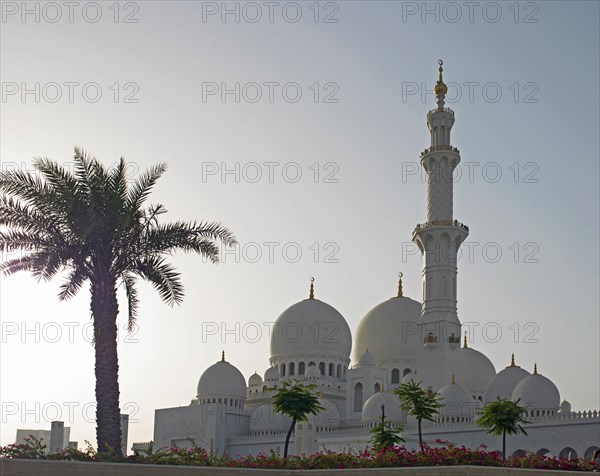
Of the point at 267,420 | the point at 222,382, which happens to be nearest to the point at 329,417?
the point at 267,420

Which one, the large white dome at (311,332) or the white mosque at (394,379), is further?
the large white dome at (311,332)

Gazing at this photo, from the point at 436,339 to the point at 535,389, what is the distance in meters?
6.72

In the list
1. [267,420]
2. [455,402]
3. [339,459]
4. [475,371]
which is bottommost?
[339,459]

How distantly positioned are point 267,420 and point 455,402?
702 inches

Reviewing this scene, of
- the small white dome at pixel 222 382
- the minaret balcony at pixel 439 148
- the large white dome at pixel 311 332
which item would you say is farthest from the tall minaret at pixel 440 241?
the small white dome at pixel 222 382

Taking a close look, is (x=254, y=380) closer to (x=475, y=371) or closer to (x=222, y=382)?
(x=222, y=382)

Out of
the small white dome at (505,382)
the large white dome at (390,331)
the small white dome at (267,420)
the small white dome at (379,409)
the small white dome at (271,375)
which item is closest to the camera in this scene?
the small white dome at (379,409)

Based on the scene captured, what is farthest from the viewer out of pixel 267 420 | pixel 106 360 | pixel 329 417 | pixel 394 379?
pixel 394 379

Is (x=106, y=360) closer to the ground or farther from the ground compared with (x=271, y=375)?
closer to the ground

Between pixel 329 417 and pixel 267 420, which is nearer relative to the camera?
pixel 329 417

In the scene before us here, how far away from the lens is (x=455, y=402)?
53.4m

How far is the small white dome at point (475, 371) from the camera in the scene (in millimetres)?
65562

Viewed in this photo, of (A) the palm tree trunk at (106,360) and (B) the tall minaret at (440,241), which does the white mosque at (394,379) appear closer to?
(B) the tall minaret at (440,241)

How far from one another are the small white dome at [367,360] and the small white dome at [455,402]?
11952mm
